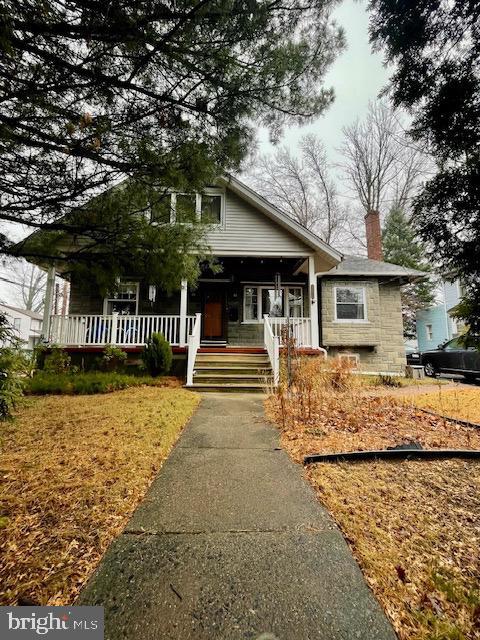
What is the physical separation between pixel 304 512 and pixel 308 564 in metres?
0.53

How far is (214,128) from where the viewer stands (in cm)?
371

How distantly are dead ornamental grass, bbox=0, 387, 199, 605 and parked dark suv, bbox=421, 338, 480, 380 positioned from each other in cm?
1073

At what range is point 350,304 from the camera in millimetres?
12109

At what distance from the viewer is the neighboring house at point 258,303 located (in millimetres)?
9320

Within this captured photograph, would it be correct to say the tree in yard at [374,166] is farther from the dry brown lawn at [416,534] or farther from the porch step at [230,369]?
the dry brown lawn at [416,534]

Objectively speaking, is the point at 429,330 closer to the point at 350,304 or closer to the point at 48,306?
the point at 350,304

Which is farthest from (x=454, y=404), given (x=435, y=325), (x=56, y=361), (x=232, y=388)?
(x=435, y=325)

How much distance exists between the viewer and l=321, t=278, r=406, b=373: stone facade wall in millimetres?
11773

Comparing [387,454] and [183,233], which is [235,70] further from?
[387,454]

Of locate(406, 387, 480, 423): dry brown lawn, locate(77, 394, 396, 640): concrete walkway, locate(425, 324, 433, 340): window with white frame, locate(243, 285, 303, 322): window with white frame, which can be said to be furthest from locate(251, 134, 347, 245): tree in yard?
locate(77, 394, 396, 640): concrete walkway

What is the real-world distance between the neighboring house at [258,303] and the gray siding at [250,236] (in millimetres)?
33

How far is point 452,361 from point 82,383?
13.6 meters

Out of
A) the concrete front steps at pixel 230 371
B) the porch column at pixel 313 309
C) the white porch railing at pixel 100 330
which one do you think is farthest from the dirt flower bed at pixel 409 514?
the white porch railing at pixel 100 330

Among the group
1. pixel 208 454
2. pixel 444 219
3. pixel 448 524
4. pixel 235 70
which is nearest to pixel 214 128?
pixel 235 70
